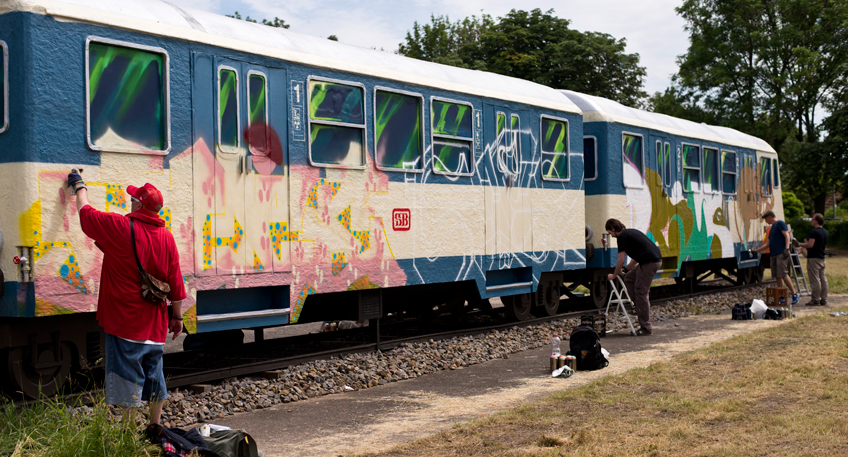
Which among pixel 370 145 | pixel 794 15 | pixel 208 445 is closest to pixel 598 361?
pixel 370 145

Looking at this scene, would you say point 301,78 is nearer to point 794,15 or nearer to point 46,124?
point 46,124

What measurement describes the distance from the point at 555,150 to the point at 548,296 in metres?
2.25

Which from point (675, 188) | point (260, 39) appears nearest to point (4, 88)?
point (260, 39)

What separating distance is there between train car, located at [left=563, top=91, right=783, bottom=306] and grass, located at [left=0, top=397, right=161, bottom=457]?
9481 mm

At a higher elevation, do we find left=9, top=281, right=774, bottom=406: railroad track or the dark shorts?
the dark shorts

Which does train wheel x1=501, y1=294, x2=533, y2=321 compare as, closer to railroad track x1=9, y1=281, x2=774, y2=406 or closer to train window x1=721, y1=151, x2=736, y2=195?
railroad track x1=9, y1=281, x2=774, y2=406

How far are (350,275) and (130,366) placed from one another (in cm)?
372

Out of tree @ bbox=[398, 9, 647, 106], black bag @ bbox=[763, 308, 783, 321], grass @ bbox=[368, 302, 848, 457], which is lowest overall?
grass @ bbox=[368, 302, 848, 457]

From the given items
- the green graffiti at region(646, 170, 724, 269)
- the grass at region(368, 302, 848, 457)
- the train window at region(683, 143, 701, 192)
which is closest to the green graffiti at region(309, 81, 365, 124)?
the grass at region(368, 302, 848, 457)

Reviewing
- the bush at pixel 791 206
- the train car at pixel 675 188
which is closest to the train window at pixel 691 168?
the train car at pixel 675 188

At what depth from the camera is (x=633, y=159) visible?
14.1 metres

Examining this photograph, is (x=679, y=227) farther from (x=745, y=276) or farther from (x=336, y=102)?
(x=336, y=102)

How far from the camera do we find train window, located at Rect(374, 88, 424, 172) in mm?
9094

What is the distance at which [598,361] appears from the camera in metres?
8.74
